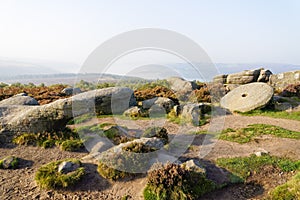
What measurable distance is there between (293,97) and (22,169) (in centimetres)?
1859

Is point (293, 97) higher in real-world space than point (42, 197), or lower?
higher

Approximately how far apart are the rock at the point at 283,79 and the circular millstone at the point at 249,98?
6724mm

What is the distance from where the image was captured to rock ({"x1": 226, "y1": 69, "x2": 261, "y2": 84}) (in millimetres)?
22894

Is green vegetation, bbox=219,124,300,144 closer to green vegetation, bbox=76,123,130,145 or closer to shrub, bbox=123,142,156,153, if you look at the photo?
shrub, bbox=123,142,156,153

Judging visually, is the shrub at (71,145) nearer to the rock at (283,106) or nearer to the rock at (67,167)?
the rock at (67,167)

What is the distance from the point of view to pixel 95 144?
977 cm

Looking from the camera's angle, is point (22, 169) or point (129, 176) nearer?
point (129, 176)

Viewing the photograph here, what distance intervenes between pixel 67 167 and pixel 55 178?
51 cm

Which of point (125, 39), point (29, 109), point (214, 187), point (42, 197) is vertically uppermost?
point (125, 39)

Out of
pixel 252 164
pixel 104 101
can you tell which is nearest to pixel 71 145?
pixel 104 101

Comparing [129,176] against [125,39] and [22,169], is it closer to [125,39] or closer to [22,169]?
[22,169]

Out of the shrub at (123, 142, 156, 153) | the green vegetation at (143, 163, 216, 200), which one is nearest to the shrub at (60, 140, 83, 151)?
the shrub at (123, 142, 156, 153)

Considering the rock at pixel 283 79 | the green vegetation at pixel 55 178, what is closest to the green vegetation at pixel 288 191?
the green vegetation at pixel 55 178

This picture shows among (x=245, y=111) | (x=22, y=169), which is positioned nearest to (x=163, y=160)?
(x=22, y=169)
